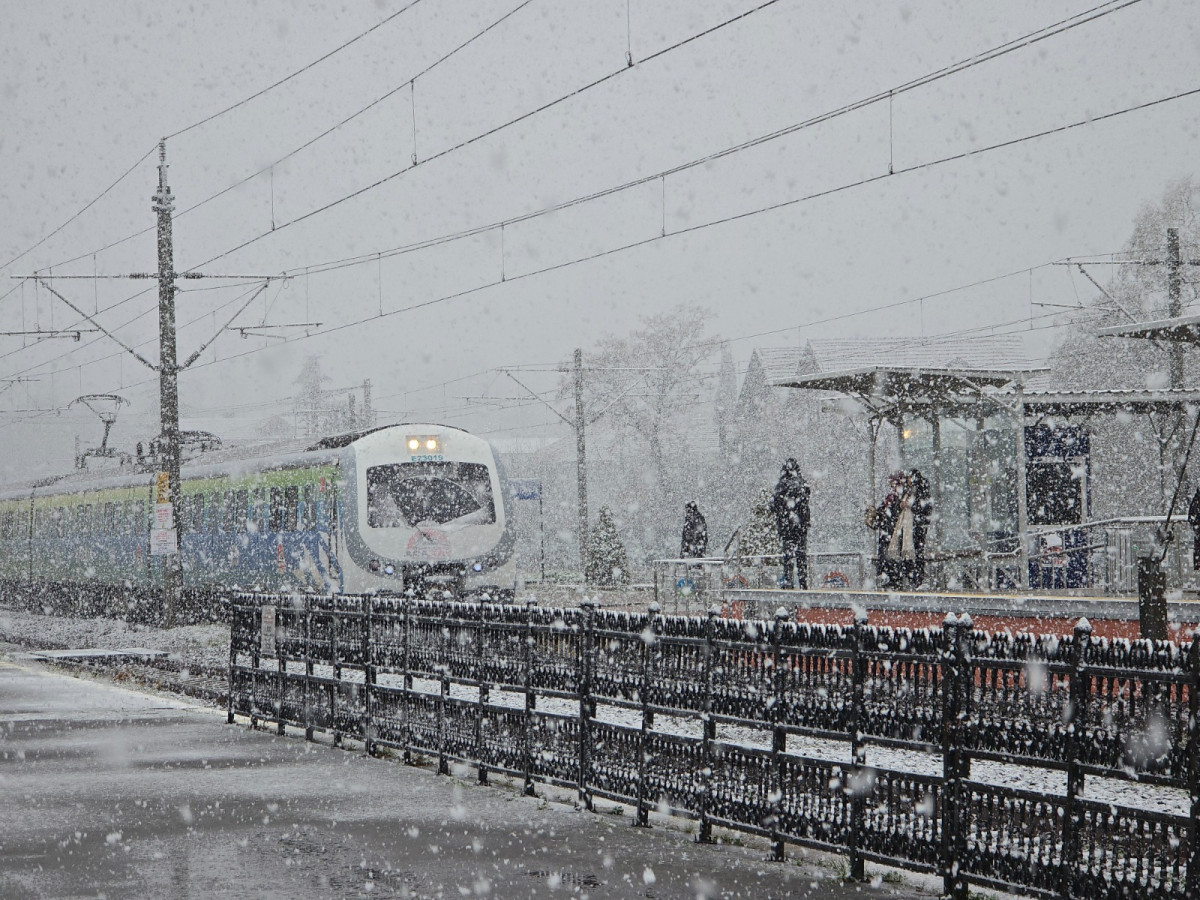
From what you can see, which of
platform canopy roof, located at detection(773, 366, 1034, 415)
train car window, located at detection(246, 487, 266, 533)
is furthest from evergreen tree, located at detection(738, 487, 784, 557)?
train car window, located at detection(246, 487, 266, 533)

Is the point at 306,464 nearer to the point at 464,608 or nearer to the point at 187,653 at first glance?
the point at 187,653

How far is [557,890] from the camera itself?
7.09 metres

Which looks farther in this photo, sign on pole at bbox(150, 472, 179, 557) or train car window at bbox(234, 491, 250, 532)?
train car window at bbox(234, 491, 250, 532)

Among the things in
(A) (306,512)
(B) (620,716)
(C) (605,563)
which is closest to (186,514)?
(A) (306,512)

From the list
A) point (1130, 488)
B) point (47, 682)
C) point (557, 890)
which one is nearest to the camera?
point (557, 890)

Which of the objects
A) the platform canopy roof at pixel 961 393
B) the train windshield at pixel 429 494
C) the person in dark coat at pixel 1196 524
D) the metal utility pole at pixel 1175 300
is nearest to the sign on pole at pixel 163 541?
the train windshield at pixel 429 494

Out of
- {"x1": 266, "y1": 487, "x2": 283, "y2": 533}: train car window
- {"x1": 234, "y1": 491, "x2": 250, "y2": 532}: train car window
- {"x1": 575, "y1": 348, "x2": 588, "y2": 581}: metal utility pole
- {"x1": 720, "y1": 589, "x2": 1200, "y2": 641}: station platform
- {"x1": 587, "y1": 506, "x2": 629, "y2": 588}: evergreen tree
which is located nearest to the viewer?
{"x1": 720, "y1": 589, "x2": 1200, "y2": 641}: station platform

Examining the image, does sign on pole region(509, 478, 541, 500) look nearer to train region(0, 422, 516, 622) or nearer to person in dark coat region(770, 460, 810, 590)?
train region(0, 422, 516, 622)

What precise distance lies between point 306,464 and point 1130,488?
3021 cm

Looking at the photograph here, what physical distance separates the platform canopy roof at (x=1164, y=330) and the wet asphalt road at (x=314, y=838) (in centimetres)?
744

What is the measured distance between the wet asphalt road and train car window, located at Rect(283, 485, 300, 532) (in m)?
14.2

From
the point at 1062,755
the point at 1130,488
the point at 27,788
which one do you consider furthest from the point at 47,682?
the point at 1130,488

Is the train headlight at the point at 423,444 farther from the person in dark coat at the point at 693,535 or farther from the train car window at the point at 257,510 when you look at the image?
the person in dark coat at the point at 693,535

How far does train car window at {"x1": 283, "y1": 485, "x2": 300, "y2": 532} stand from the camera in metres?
26.7
